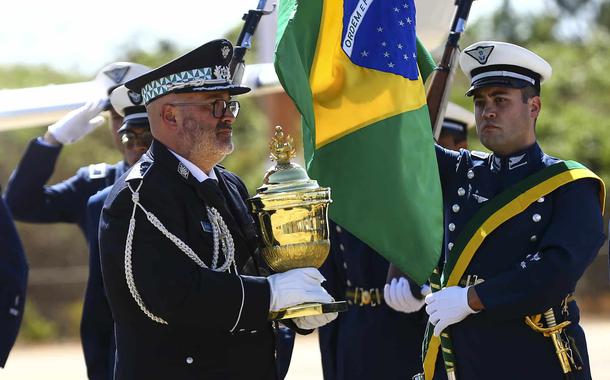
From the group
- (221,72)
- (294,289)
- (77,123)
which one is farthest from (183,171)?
(77,123)

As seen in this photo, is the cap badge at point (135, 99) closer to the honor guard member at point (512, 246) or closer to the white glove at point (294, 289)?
the honor guard member at point (512, 246)

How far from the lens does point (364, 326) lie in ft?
20.4

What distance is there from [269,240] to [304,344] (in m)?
10.9

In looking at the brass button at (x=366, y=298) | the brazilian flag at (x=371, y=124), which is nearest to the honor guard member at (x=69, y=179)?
the brass button at (x=366, y=298)

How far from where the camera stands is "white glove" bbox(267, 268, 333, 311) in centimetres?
431

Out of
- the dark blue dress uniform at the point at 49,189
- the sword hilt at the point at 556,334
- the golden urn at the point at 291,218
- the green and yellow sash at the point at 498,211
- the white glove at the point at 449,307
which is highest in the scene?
the dark blue dress uniform at the point at 49,189

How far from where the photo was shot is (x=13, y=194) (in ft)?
→ 24.2

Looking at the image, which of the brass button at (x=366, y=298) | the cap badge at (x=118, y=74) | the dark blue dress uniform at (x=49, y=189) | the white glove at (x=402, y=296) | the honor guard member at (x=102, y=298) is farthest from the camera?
the dark blue dress uniform at (x=49, y=189)

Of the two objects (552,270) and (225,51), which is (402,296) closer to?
(552,270)

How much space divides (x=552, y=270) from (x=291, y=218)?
1.04 metres

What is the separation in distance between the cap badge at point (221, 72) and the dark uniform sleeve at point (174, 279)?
47cm

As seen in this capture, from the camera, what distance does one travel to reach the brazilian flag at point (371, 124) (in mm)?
4836

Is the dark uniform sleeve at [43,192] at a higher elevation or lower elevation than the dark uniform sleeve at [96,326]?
higher

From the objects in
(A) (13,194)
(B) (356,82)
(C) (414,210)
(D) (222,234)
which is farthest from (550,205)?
(A) (13,194)
